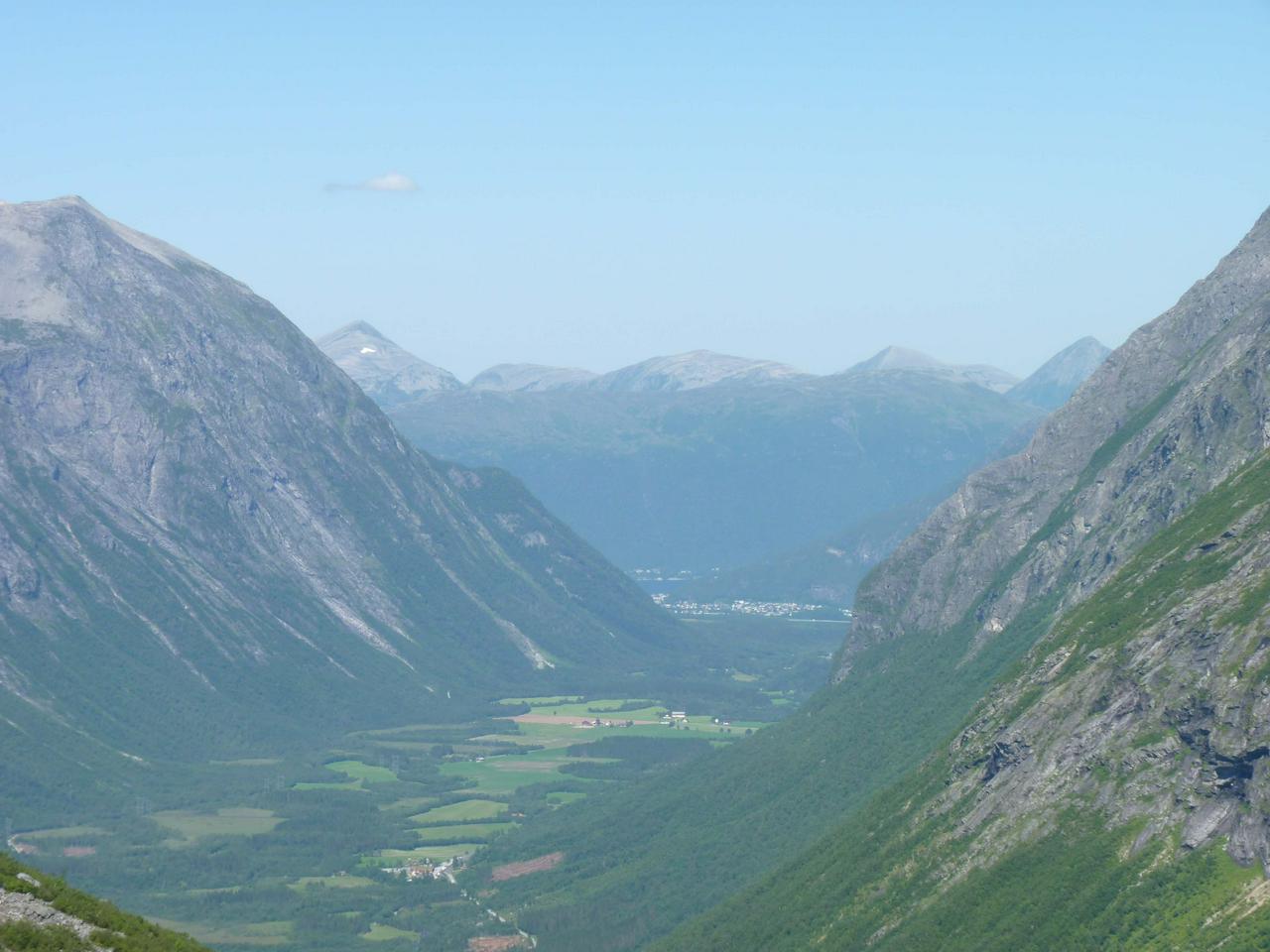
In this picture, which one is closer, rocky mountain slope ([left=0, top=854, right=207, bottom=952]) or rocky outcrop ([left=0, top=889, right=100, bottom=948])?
rocky mountain slope ([left=0, top=854, right=207, bottom=952])

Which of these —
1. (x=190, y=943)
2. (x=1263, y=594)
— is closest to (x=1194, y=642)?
(x=1263, y=594)

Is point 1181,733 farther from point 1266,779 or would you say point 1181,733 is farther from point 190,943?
point 190,943

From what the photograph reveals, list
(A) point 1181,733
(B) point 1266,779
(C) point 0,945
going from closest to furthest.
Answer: (C) point 0,945, (B) point 1266,779, (A) point 1181,733

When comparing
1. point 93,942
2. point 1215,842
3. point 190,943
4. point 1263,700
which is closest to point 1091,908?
point 1215,842

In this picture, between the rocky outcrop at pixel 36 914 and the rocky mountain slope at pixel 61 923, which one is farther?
the rocky outcrop at pixel 36 914

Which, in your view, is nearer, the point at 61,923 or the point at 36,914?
the point at 36,914

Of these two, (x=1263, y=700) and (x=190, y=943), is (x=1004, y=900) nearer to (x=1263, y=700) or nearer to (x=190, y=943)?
(x=1263, y=700)

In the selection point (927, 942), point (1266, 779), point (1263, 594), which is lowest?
point (927, 942)

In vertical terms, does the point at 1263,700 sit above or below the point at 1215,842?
above

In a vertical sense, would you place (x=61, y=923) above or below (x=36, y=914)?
below

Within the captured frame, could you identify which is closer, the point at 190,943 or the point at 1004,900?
the point at 190,943

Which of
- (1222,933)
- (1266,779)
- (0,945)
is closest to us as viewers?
(0,945)
